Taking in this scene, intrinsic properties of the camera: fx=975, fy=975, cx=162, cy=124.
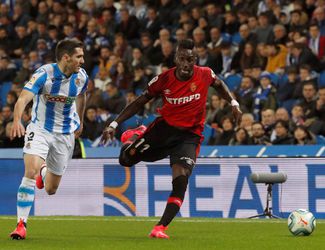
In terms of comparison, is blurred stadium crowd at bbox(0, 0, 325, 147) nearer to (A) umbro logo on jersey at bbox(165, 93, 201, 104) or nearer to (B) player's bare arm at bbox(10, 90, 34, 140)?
(A) umbro logo on jersey at bbox(165, 93, 201, 104)

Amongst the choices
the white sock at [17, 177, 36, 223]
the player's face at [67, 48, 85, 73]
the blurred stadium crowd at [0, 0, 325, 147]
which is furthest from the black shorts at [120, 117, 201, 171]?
the blurred stadium crowd at [0, 0, 325, 147]

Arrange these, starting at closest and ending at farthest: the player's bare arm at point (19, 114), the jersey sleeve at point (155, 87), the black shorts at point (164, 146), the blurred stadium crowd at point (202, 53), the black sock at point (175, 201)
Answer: the player's bare arm at point (19, 114) → the black sock at point (175, 201) → the black shorts at point (164, 146) → the jersey sleeve at point (155, 87) → the blurred stadium crowd at point (202, 53)

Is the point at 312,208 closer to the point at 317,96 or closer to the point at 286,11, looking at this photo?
the point at 317,96

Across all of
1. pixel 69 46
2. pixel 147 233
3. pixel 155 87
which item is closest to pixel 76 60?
pixel 69 46

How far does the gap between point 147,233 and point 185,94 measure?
5.52 ft

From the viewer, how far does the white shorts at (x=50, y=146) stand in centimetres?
1056

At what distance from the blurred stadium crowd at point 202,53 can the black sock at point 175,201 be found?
6.52 meters

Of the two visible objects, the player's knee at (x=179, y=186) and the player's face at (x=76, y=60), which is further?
the player's face at (x=76, y=60)

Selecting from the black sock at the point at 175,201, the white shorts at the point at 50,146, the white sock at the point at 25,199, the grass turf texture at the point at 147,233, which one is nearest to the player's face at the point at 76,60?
the white shorts at the point at 50,146

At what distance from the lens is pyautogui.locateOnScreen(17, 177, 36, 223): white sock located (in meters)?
10.1

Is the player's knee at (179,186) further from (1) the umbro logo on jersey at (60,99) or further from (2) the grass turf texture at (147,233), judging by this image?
(1) the umbro logo on jersey at (60,99)

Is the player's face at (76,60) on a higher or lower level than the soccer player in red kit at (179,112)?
higher

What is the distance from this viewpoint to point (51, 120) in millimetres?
10875

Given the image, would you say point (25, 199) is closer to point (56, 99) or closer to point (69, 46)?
point (56, 99)
